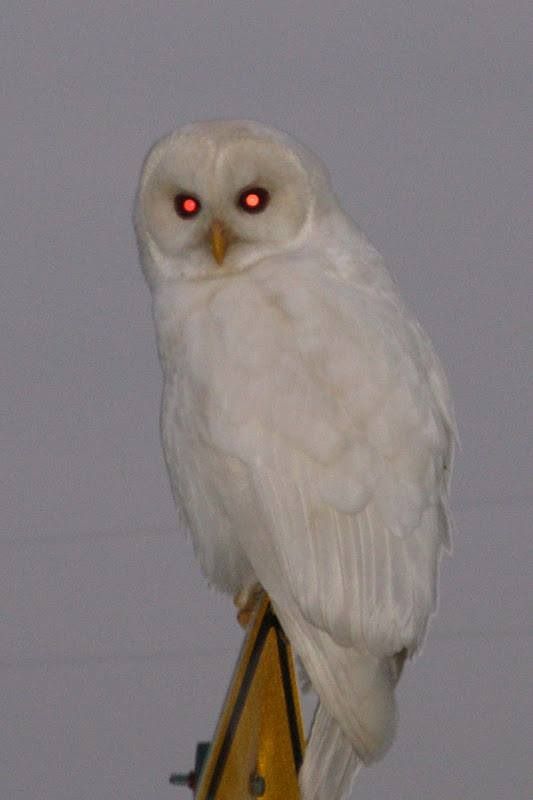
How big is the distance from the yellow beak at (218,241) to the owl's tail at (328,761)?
105 centimetres

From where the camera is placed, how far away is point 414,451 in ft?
10.1

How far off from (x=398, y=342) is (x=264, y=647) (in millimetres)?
1252

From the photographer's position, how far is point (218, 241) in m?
3.38

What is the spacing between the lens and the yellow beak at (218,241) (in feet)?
11.1

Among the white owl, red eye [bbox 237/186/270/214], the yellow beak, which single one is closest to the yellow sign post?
the white owl

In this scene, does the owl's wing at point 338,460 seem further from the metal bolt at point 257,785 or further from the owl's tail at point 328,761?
the metal bolt at point 257,785

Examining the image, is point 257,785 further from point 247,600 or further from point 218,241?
point 218,241

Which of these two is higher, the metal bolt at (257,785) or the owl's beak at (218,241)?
the owl's beak at (218,241)

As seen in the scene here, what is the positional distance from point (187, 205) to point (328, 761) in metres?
1.37

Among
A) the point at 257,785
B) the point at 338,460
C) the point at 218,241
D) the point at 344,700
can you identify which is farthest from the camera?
the point at 218,241

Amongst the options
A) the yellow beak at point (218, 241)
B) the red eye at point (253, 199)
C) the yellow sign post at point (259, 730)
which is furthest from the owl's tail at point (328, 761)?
the red eye at point (253, 199)

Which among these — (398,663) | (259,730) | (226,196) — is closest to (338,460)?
(398,663)

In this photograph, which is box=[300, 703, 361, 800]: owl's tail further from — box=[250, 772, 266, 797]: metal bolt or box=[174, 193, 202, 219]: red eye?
box=[174, 193, 202, 219]: red eye

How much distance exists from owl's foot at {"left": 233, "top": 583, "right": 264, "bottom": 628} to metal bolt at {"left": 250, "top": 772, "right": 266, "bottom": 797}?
4.35ft
